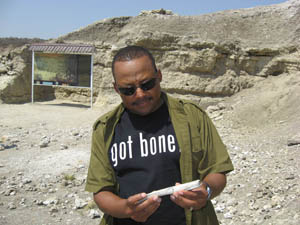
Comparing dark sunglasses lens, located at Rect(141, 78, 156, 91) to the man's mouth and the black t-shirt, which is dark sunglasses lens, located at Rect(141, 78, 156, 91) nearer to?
the man's mouth

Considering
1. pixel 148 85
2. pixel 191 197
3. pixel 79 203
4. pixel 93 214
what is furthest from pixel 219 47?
pixel 191 197

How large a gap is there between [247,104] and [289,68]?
205cm

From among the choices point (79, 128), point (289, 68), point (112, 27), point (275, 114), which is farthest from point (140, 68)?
point (112, 27)

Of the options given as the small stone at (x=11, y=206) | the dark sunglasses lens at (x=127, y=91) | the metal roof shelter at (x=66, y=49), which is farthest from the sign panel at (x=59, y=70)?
the dark sunglasses lens at (x=127, y=91)

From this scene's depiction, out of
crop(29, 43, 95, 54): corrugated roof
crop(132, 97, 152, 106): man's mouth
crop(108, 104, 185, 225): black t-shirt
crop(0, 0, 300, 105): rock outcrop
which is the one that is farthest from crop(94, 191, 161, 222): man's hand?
crop(29, 43, 95, 54): corrugated roof

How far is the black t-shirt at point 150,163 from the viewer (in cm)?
137

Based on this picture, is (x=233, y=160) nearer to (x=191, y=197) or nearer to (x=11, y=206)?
(x=11, y=206)

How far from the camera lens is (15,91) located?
13484 mm

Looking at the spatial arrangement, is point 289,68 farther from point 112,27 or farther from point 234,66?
point 112,27

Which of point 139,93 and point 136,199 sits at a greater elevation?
point 139,93

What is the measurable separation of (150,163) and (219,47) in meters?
9.28

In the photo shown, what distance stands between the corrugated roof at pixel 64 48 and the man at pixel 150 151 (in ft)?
35.0

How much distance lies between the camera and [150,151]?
4.55 ft

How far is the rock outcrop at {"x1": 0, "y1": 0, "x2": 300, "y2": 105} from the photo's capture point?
9.80 metres
